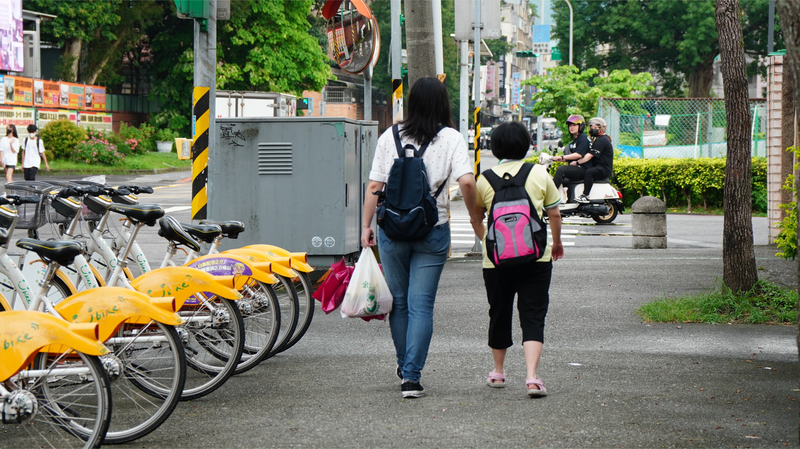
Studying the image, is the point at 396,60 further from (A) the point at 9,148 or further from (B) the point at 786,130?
(A) the point at 9,148

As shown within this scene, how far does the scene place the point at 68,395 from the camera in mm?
4211

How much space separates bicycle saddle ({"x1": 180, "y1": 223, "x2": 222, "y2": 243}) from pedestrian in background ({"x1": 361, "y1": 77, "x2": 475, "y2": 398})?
1.20m

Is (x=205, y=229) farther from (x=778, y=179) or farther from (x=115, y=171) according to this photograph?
(x=115, y=171)

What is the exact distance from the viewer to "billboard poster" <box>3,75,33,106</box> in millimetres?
34031

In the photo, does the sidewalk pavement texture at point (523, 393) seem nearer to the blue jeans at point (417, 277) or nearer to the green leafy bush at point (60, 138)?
the blue jeans at point (417, 277)

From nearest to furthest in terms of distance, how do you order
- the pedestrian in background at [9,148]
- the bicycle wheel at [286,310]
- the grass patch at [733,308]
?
the bicycle wheel at [286,310], the grass patch at [733,308], the pedestrian in background at [9,148]

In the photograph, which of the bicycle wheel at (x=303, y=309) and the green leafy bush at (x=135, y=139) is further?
the green leafy bush at (x=135, y=139)

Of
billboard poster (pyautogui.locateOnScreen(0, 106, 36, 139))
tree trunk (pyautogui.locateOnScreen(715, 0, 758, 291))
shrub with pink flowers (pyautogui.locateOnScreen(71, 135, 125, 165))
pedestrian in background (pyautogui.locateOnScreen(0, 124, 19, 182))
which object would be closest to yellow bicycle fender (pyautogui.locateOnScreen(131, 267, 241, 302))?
tree trunk (pyautogui.locateOnScreen(715, 0, 758, 291))

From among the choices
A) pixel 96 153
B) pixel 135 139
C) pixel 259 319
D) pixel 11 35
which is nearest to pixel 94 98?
pixel 135 139

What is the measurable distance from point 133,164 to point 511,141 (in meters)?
32.4

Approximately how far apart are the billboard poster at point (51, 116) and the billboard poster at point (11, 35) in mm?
1841

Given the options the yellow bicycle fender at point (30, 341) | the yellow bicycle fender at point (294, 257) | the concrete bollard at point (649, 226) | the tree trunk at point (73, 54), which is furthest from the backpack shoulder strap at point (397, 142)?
the tree trunk at point (73, 54)

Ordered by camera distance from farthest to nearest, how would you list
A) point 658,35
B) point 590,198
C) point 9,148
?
1. point 658,35
2. point 9,148
3. point 590,198

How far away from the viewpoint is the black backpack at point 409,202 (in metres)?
5.21
